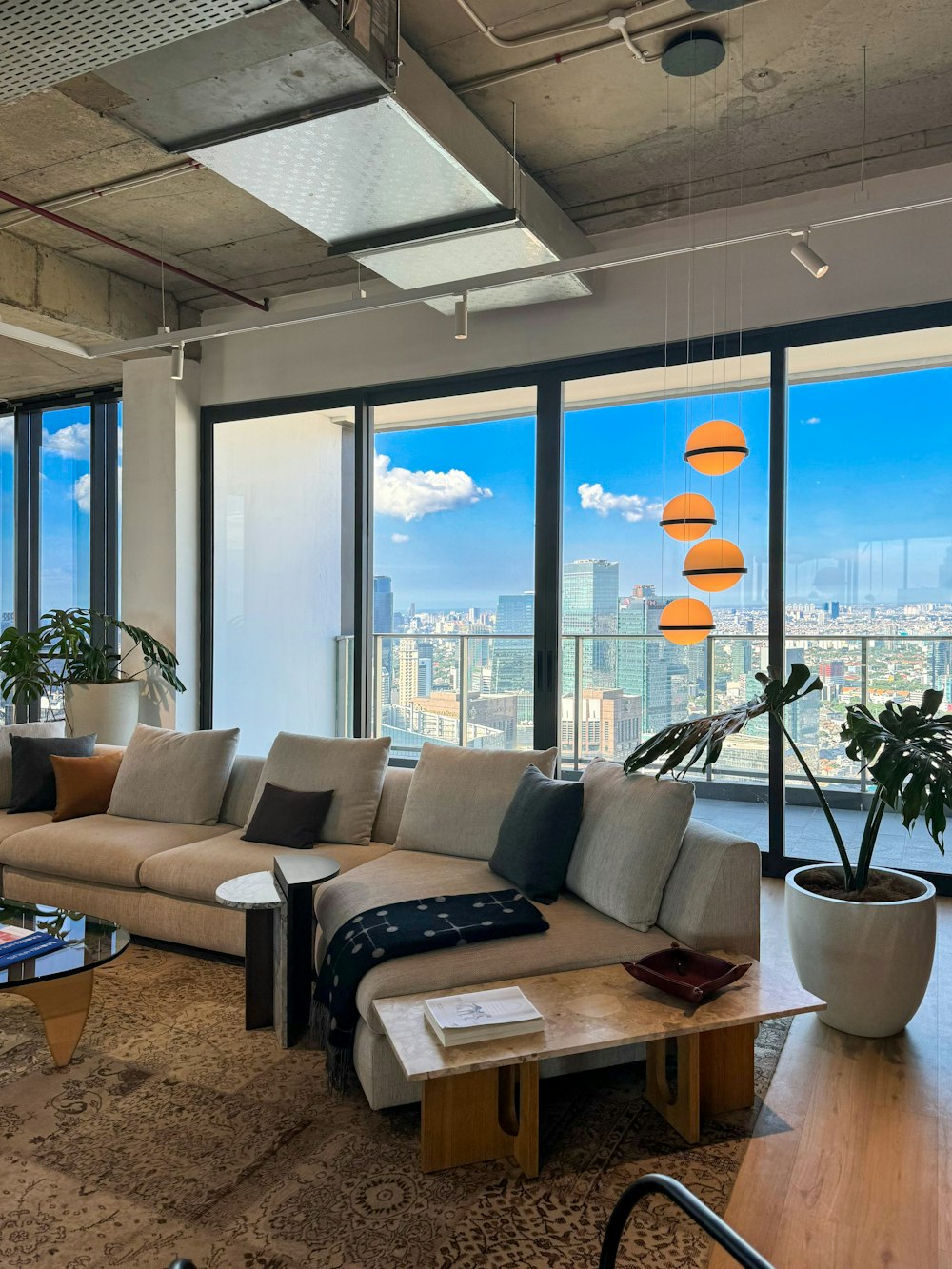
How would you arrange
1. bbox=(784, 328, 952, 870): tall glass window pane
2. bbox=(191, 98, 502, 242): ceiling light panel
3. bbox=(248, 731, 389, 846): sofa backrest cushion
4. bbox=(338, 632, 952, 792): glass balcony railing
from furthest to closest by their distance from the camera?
1. bbox=(338, 632, 952, 792): glass balcony railing
2. bbox=(784, 328, 952, 870): tall glass window pane
3. bbox=(248, 731, 389, 846): sofa backrest cushion
4. bbox=(191, 98, 502, 242): ceiling light panel

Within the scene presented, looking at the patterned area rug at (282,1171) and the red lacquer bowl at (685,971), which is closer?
the patterned area rug at (282,1171)

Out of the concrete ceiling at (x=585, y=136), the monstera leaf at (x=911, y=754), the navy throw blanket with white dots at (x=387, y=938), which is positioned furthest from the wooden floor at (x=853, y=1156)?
the concrete ceiling at (x=585, y=136)

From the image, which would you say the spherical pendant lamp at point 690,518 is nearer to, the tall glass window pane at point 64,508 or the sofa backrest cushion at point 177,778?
the sofa backrest cushion at point 177,778

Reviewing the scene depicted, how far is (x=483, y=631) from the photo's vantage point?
604cm

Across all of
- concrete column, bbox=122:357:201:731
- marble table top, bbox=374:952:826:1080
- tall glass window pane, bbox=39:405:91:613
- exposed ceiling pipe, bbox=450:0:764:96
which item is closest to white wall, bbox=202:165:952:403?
concrete column, bbox=122:357:201:731

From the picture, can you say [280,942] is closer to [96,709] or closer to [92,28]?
[92,28]

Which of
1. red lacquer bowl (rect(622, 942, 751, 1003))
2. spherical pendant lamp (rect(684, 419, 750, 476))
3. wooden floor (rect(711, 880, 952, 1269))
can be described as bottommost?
wooden floor (rect(711, 880, 952, 1269))

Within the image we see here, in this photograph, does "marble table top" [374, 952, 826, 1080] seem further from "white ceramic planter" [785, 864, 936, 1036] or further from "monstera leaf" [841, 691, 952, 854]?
"monstera leaf" [841, 691, 952, 854]

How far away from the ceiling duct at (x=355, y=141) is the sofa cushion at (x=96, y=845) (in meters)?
2.66

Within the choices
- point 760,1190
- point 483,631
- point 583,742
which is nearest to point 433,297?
point 483,631

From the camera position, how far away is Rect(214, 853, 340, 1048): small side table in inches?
114

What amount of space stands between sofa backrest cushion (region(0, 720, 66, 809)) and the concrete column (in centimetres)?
133

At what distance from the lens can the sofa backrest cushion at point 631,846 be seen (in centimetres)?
284

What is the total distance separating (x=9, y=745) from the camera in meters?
4.73
